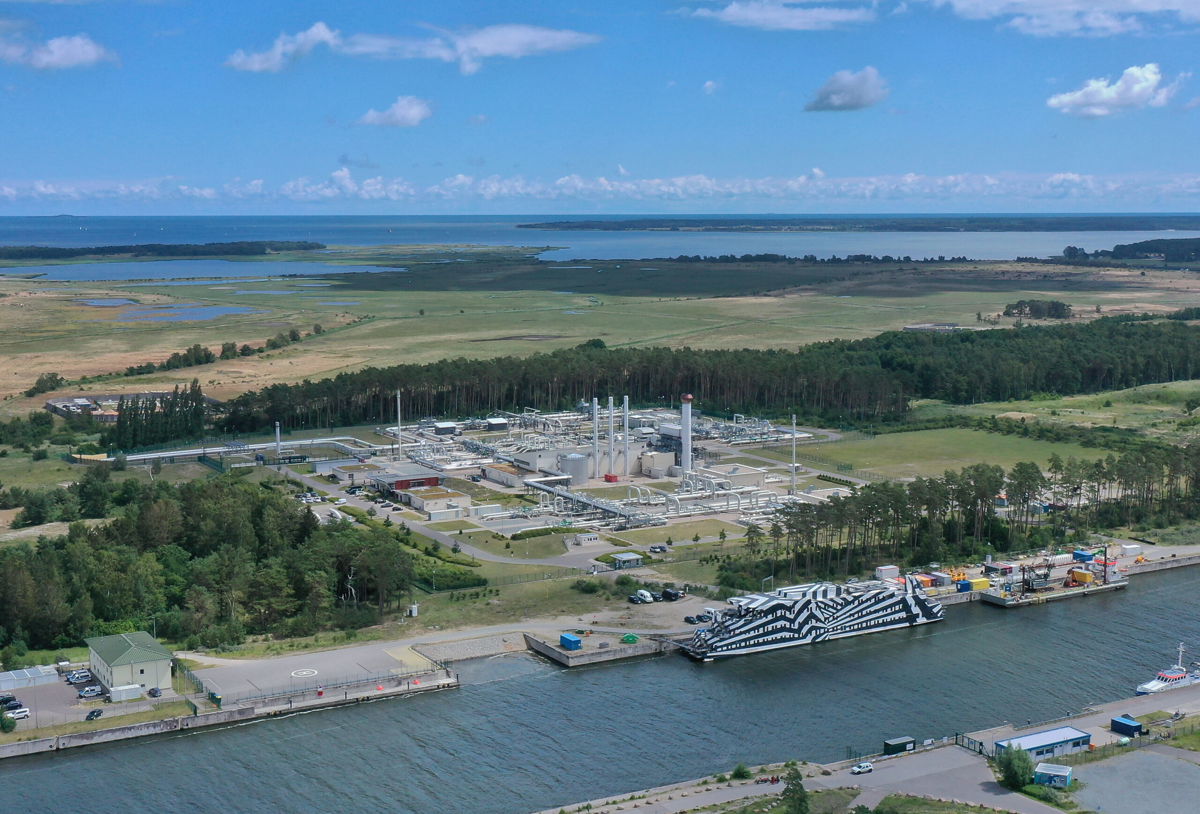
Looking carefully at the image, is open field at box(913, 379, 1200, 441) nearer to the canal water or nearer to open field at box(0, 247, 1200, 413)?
open field at box(0, 247, 1200, 413)

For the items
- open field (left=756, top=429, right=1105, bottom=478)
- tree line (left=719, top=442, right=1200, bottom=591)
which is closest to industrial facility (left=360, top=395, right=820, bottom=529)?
open field (left=756, top=429, right=1105, bottom=478)

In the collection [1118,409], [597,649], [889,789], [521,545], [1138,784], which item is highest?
[1118,409]

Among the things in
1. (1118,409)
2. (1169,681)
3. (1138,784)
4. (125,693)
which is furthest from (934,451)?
(125,693)

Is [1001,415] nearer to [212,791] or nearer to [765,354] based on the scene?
[765,354]

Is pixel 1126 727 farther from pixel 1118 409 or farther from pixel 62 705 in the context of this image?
pixel 1118 409

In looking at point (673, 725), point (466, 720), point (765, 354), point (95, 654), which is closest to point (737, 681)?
point (673, 725)

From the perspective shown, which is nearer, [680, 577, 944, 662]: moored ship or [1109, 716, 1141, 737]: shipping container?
[1109, 716, 1141, 737]: shipping container
